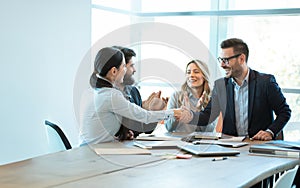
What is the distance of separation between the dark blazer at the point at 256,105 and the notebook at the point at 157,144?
0.74 metres

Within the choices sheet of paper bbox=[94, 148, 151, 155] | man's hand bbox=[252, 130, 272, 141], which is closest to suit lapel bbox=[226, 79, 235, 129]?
man's hand bbox=[252, 130, 272, 141]

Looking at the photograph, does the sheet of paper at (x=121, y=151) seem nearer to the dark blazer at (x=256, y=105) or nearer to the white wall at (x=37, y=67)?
the dark blazer at (x=256, y=105)

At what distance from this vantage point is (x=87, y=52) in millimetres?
5414

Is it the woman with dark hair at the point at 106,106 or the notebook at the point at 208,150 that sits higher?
the woman with dark hair at the point at 106,106

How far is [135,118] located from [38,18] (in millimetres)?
1837

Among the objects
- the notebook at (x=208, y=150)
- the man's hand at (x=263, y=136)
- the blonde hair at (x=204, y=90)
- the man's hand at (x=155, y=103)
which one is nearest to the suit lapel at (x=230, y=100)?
the blonde hair at (x=204, y=90)

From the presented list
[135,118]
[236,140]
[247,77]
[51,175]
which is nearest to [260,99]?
[247,77]

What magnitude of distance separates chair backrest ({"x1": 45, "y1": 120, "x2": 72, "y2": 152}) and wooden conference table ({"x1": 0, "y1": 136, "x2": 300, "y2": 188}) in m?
0.28

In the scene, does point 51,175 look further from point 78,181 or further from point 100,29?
point 100,29

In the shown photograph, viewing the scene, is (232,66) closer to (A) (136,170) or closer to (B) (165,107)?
(B) (165,107)

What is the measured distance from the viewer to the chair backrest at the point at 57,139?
3.17m

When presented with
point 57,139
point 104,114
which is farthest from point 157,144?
point 57,139

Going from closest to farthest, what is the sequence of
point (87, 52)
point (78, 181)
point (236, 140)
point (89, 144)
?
point (78, 181) → point (89, 144) → point (236, 140) → point (87, 52)

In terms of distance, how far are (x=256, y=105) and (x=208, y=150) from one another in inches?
38.6
